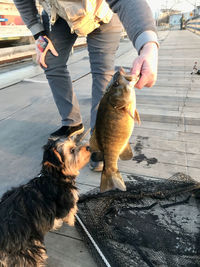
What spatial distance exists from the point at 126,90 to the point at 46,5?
6.71ft

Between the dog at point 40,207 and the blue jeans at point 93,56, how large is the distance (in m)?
1.00

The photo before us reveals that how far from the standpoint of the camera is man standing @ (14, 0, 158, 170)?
172 cm

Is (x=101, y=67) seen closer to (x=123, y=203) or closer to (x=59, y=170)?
(x=59, y=170)

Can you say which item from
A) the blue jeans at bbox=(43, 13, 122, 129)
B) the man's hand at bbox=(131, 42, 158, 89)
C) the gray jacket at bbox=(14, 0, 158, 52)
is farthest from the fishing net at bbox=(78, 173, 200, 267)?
the gray jacket at bbox=(14, 0, 158, 52)

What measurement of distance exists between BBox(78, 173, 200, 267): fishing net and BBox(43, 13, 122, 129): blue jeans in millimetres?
1177

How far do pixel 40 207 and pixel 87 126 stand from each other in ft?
7.61

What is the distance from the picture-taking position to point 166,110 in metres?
4.62

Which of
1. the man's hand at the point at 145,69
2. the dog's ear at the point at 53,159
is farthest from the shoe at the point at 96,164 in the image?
the man's hand at the point at 145,69

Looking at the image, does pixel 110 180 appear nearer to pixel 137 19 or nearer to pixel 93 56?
pixel 137 19

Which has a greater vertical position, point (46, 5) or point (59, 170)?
point (46, 5)

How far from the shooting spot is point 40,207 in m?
1.86

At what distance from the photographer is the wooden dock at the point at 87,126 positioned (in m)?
2.07

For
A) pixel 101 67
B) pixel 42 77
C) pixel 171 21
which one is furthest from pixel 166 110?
pixel 171 21

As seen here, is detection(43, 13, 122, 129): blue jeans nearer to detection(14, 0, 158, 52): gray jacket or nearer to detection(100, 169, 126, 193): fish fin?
detection(14, 0, 158, 52): gray jacket
